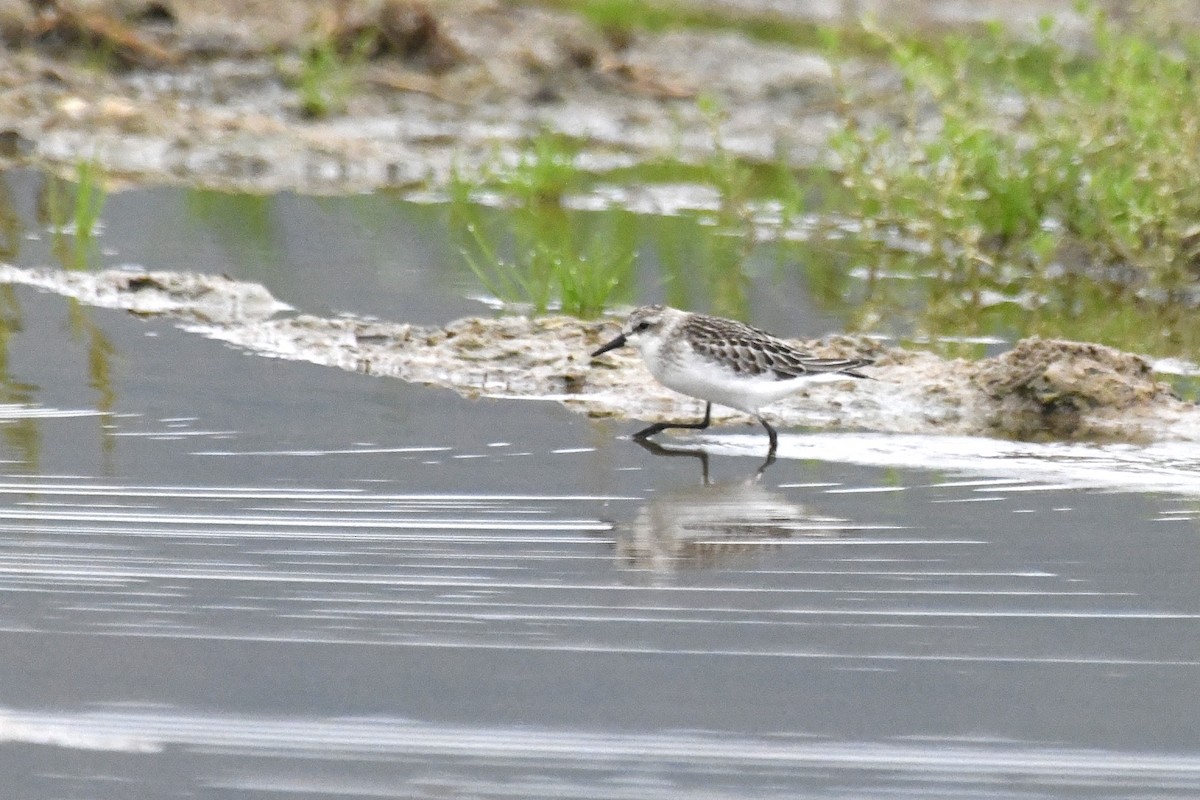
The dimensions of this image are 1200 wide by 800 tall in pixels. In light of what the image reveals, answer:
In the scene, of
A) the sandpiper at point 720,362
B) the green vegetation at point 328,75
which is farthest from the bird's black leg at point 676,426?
the green vegetation at point 328,75

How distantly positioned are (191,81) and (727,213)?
19.7 ft

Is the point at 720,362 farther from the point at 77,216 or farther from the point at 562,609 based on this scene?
the point at 77,216

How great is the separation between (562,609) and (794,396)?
12.2ft

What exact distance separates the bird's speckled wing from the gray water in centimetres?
30

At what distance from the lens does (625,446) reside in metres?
8.23

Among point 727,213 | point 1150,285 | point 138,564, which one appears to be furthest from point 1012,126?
point 138,564

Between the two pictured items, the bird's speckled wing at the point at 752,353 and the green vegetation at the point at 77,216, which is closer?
the bird's speckled wing at the point at 752,353

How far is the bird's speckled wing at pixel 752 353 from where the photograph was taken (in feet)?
27.2

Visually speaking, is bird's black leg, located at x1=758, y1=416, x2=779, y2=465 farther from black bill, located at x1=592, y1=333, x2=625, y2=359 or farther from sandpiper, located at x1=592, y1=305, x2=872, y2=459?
black bill, located at x1=592, y1=333, x2=625, y2=359

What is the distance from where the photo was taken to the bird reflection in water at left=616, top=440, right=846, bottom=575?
641cm

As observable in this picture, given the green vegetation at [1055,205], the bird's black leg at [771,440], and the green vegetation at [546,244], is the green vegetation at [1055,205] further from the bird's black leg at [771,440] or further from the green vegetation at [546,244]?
the bird's black leg at [771,440]

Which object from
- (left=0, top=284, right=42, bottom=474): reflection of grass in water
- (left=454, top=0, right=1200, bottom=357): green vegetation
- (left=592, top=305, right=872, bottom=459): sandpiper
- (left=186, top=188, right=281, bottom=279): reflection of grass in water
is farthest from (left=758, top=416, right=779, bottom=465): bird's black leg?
(left=186, top=188, right=281, bottom=279): reflection of grass in water

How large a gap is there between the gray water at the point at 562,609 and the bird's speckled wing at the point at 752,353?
30cm

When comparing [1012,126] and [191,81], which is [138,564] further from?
[1012,126]
